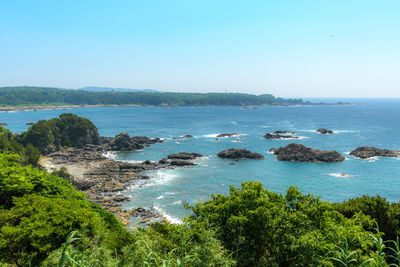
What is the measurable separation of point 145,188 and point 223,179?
14.3 m

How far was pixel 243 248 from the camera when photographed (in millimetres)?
14844

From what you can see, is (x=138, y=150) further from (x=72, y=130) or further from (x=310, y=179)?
(x=310, y=179)

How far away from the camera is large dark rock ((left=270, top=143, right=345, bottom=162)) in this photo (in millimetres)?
65812

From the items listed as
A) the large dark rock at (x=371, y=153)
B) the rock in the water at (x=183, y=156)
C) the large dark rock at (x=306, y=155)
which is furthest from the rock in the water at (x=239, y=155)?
the large dark rock at (x=371, y=153)

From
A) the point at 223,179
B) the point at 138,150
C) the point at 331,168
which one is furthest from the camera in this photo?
the point at 138,150

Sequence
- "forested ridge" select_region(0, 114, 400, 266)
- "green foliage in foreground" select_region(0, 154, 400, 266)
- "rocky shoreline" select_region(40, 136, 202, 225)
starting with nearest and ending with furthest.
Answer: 1. "forested ridge" select_region(0, 114, 400, 266)
2. "green foliage in foreground" select_region(0, 154, 400, 266)
3. "rocky shoreline" select_region(40, 136, 202, 225)

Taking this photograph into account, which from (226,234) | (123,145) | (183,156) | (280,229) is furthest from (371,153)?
(226,234)

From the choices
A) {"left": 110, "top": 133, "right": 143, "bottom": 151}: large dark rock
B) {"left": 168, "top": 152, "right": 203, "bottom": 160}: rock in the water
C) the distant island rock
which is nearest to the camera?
the distant island rock

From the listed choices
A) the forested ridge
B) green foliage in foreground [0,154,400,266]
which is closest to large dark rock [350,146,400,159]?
the forested ridge

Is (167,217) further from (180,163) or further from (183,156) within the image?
(183,156)

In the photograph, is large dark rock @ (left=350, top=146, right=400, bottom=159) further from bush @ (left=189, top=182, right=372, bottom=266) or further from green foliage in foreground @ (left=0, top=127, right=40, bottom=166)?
green foliage in foreground @ (left=0, top=127, right=40, bottom=166)

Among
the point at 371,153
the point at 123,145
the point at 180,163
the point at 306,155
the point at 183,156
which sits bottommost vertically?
the point at 180,163

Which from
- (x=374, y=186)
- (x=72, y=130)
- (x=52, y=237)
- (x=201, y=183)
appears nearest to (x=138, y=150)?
(x=72, y=130)

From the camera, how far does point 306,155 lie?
222 feet
